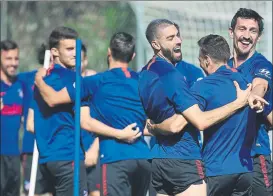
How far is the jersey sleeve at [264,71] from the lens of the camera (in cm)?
795

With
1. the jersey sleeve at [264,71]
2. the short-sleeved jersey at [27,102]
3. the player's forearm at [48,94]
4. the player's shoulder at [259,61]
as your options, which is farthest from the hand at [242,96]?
the short-sleeved jersey at [27,102]

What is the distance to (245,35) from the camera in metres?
8.13

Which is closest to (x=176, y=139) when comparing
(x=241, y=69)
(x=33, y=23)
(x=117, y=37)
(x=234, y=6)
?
(x=241, y=69)

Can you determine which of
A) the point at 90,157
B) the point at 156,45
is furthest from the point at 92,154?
the point at 156,45

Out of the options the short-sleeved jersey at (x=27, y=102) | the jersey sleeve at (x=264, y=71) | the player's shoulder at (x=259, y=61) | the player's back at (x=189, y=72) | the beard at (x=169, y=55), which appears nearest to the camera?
the beard at (x=169, y=55)

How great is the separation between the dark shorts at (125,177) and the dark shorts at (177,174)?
3.96 ft

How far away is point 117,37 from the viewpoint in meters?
8.65

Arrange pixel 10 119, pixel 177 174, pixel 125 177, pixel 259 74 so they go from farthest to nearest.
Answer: pixel 10 119 < pixel 125 177 < pixel 259 74 < pixel 177 174

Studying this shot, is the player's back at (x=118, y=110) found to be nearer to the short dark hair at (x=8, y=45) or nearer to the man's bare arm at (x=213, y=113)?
the man's bare arm at (x=213, y=113)

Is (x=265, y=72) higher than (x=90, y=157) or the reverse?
higher

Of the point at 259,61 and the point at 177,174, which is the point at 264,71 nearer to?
the point at 259,61

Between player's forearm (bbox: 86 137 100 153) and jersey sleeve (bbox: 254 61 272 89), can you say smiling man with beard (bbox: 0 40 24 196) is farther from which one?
jersey sleeve (bbox: 254 61 272 89)

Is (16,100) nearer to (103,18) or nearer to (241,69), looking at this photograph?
(241,69)

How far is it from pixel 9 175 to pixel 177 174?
16.9ft
